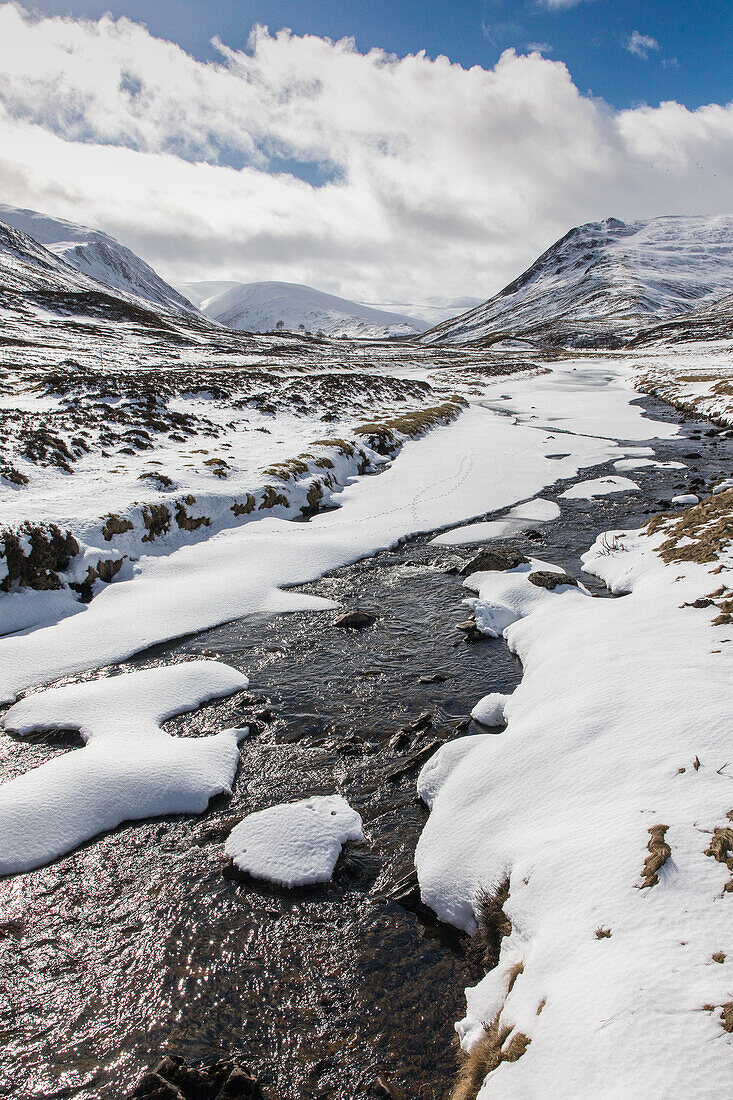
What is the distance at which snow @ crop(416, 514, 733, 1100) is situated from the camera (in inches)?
128

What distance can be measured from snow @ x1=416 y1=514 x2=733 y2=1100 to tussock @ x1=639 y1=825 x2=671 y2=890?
56mm

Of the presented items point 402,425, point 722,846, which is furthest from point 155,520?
point 402,425

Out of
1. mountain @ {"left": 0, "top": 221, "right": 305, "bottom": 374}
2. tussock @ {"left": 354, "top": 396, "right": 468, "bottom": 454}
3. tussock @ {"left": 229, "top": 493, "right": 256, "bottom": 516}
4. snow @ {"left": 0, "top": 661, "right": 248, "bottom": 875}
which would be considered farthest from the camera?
mountain @ {"left": 0, "top": 221, "right": 305, "bottom": 374}

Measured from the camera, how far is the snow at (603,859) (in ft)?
10.7

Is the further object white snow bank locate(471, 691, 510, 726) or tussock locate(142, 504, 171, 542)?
tussock locate(142, 504, 171, 542)

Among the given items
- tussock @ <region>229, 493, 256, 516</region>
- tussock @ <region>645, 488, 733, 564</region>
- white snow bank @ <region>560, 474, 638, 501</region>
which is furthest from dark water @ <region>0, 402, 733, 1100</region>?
white snow bank @ <region>560, 474, 638, 501</region>

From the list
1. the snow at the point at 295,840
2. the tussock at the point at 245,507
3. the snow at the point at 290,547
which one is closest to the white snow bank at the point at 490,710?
the snow at the point at 295,840

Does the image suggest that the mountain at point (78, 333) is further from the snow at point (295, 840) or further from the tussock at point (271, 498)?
the snow at point (295, 840)

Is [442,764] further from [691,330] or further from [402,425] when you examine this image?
[691,330]

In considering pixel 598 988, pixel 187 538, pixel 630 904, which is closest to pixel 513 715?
pixel 630 904

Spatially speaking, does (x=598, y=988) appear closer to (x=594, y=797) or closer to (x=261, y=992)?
(x=594, y=797)

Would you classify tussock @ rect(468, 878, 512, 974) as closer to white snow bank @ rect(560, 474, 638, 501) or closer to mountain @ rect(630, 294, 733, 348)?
white snow bank @ rect(560, 474, 638, 501)

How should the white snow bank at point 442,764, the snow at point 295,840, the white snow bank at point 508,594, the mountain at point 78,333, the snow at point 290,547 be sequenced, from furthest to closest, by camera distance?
the mountain at point 78,333, the white snow bank at point 508,594, the snow at point 290,547, the white snow bank at point 442,764, the snow at point 295,840

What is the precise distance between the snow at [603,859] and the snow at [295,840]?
954 mm
